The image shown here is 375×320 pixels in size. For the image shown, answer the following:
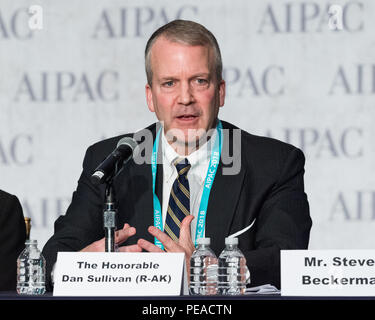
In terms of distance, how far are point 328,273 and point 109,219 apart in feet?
2.35

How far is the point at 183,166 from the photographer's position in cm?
369

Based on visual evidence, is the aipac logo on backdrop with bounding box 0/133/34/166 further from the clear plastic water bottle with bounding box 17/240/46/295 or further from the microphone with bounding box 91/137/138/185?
the microphone with bounding box 91/137/138/185

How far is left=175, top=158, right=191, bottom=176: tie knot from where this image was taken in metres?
3.67

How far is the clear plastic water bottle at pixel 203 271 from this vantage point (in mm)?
2719

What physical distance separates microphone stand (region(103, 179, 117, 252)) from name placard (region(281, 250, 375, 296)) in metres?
0.57

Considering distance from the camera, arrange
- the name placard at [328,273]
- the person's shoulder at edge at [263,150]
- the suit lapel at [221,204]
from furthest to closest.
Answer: the person's shoulder at edge at [263,150], the suit lapel at [221,204], the name placard at [328,273]

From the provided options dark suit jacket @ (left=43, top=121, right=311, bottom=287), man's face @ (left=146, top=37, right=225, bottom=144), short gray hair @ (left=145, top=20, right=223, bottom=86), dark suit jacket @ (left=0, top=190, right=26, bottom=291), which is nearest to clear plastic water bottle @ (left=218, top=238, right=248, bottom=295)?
dark suit jacket @ (left=43, top=121, right=311, bottom=287)

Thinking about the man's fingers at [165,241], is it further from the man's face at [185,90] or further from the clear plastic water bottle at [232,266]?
the man's face at [185,90]

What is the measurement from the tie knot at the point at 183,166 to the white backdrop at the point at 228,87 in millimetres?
1391

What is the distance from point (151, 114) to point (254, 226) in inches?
63.2

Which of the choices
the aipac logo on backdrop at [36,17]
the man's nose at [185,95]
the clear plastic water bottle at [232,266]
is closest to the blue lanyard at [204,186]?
the man's nose at [185,95]
